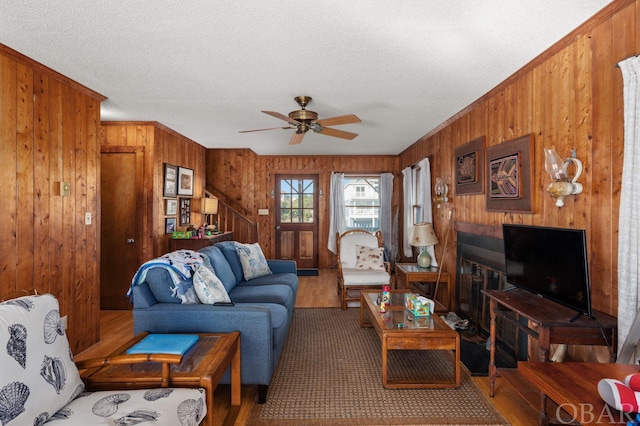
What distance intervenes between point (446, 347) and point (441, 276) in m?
1.72

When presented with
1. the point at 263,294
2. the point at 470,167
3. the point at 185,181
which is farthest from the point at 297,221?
the point at 470,167

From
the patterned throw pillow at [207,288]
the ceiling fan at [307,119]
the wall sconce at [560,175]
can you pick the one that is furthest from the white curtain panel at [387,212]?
the patterned throw pillow at [207,288]

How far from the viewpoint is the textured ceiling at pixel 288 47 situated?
1.83m

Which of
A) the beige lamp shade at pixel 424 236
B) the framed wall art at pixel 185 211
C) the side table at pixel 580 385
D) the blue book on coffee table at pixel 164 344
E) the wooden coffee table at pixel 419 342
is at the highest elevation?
the framed wall art at pixel 185 211

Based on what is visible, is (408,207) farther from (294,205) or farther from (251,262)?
(251,262)

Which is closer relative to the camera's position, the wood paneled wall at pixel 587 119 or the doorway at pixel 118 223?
the wood paneled wall at pixel 587 119

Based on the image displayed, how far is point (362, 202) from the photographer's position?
23.3ft

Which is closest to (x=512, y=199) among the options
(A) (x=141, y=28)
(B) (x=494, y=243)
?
(B) (x=494, y=243)

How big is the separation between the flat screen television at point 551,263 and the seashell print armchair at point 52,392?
6.50ft

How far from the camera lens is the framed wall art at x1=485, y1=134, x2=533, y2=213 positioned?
2.58 meters

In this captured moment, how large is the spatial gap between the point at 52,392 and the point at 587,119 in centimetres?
307

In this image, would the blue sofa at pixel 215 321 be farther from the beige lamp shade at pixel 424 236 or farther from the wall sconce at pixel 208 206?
the wall sconce at pixel 208 206

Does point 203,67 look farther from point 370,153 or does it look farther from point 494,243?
point 370,153

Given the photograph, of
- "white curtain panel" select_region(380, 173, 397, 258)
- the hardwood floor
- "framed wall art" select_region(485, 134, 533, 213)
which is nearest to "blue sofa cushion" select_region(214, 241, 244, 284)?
the hardwood floor
